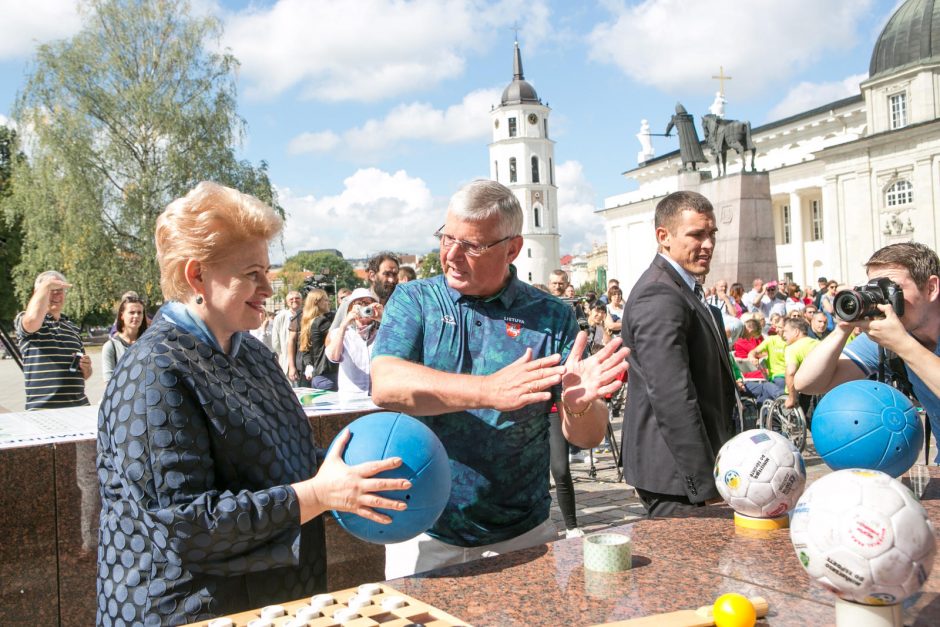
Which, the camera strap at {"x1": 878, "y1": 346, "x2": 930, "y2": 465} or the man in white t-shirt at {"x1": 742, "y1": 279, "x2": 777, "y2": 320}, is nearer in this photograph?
the camera strap at {"x1": 878, "y1": 346, "x2": 930, "y2": 465}

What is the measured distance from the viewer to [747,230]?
2441cm

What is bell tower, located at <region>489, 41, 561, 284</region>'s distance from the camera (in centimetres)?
10688

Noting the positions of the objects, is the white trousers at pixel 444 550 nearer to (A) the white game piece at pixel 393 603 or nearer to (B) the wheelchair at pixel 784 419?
(A) the white game piece at pixel 393 603

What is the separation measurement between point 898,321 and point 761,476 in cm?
102

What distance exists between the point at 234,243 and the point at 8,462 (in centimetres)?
302

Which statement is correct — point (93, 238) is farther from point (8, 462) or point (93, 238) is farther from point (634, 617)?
point (634, 617)

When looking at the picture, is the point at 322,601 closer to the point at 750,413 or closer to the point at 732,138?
the point at 750,413

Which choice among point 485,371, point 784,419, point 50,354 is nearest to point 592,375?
point 485,371

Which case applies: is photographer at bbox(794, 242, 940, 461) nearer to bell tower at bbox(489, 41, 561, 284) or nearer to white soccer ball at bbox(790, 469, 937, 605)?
white soccer ball at bbox(790, 469, 937, 605)

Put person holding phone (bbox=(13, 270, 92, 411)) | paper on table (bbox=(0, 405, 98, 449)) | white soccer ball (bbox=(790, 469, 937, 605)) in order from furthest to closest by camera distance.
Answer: person holding phone (bbox=(13, 270, 92, 411))
paper on table (bbox=(0, 405, 98, 449))
white soccer ball (bbox=(790, 469, 937, 605))

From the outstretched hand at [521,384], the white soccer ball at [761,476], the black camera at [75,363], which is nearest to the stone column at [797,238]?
the black camera at [75,363]

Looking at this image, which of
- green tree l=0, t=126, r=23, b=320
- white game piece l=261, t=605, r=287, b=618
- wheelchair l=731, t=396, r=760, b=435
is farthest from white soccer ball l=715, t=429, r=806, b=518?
green tree l=0, t=126, r=23, b=320

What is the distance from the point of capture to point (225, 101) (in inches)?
1257

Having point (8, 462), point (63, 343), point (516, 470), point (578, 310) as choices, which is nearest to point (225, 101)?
point (578, 310)
